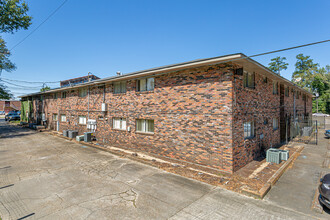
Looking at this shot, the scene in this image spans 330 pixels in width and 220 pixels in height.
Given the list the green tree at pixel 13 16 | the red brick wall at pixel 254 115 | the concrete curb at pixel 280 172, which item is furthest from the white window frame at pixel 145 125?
the green tree at pixel 13 16

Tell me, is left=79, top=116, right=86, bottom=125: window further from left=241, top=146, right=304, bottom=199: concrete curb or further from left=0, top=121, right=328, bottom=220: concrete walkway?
left=241, top=146, right=304, bottom=199: concrete curb

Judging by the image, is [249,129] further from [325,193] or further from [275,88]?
[275,88]

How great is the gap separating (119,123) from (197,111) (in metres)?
7.05

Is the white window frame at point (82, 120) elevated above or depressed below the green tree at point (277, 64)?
below

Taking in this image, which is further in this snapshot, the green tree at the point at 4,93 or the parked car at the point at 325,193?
the green tree at the point at 4,93

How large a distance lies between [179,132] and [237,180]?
3557 mm

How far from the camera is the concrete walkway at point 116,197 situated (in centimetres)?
446

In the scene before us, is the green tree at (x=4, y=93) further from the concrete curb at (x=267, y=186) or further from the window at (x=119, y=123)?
the concrete curb at (x=267, y=186)

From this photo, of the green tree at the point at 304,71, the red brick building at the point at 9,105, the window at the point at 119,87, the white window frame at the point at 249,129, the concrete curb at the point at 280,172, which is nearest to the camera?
the concrete curb at the point at 280,172

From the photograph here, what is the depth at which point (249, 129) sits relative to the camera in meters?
9.20

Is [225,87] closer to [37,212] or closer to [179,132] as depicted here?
[179,132]

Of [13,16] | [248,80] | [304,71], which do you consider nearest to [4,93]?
[13,16]

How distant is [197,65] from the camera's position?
26.0 ft

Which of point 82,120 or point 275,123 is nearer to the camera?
point 275,123
